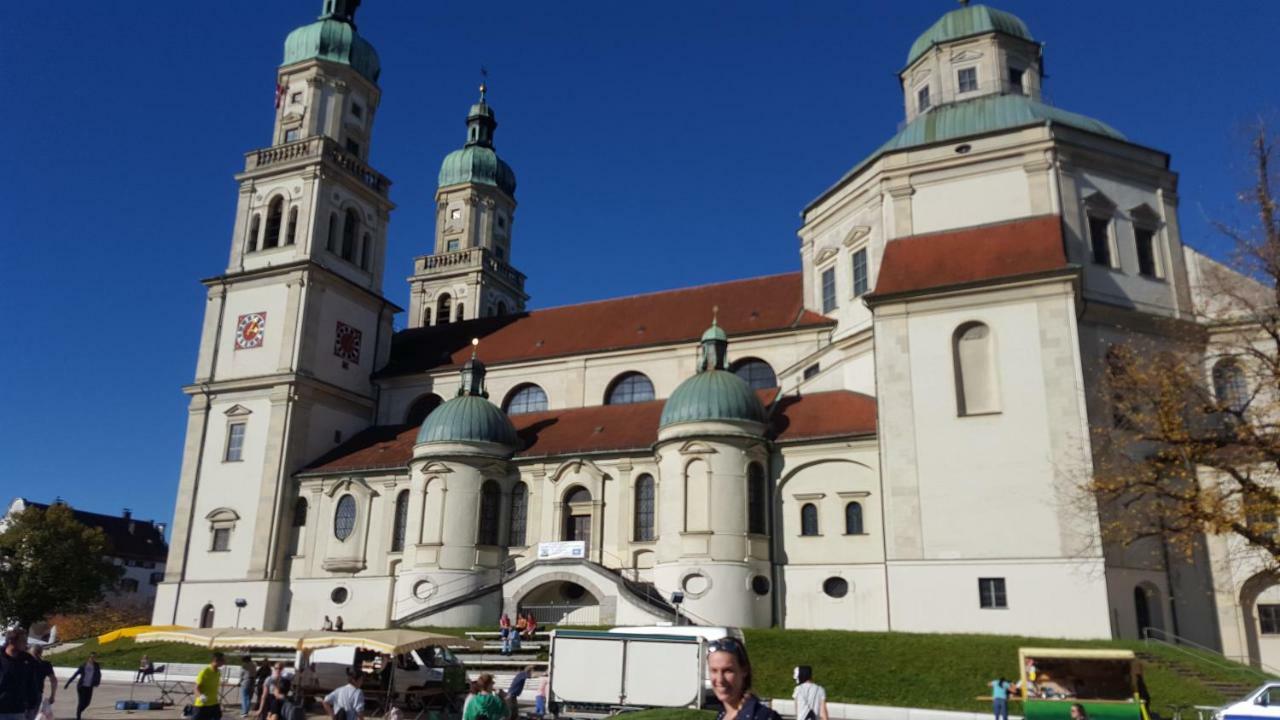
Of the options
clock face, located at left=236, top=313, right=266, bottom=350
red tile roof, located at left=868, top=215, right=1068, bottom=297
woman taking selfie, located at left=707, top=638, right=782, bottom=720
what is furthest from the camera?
clock face, located at left=236, top=313, right=266, bottom=350

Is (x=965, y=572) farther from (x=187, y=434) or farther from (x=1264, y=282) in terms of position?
(x=187, y=434)

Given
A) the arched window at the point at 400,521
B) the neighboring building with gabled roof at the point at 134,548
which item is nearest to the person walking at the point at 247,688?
the arched window at the point at 400,521

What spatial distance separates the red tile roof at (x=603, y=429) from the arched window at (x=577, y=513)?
158 centimetres

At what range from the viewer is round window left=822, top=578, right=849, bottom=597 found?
104ft

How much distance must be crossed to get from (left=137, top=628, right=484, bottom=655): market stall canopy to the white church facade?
11.3 metres

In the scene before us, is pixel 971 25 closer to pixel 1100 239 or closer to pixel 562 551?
pixel 1100 239

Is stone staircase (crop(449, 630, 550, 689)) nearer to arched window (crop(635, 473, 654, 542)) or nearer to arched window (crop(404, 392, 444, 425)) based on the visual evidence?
arched window (crop(635, 473, 654, 542))

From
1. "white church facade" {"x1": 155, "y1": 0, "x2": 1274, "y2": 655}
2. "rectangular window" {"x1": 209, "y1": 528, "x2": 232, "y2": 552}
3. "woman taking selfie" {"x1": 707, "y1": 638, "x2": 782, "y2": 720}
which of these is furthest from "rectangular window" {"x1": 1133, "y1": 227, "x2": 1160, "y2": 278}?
"rectangular window" {"x1": 209, "y1": 528, "x2": 232, "y2": 552}

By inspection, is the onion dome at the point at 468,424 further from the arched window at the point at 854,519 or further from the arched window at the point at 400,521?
the arched window at the point at 854,519

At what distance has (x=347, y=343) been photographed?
45688mm

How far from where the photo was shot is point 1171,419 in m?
21.7

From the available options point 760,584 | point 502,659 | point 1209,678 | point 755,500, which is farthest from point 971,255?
point 502,659

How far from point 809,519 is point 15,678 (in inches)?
1036

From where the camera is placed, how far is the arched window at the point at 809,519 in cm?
3272
